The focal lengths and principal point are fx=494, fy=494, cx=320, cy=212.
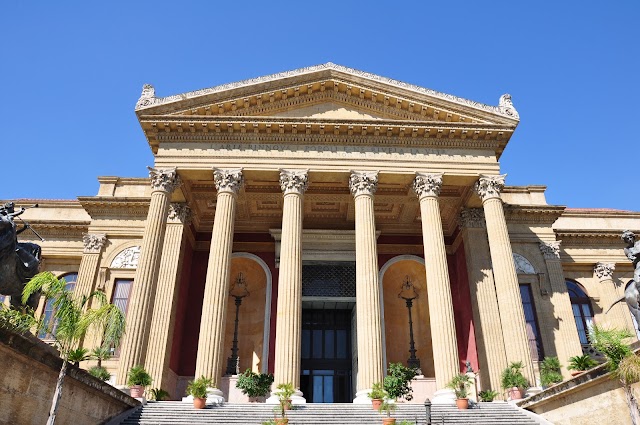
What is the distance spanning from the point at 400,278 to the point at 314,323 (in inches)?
212

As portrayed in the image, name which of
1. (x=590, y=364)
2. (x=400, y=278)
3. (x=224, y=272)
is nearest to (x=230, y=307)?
(x=224, y=272)

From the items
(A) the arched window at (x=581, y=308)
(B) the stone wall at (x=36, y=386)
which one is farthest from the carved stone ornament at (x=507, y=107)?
(B) the stone wall at (x=36, y=386)

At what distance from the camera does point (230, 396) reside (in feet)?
72.8

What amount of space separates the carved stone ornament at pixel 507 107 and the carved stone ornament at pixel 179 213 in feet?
51.0

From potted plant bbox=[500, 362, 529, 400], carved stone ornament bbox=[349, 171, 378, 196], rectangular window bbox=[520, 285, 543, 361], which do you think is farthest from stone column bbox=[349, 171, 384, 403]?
rectangular window bbox=[520, 285, 543, 361]

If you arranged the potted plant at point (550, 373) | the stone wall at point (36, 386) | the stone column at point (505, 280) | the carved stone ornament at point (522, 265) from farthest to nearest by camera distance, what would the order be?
the carved stone ornament at point (522, 265), the stone column at point (505, 280), the potted plant at point (550, 373), the stone wall at point (36, 386)

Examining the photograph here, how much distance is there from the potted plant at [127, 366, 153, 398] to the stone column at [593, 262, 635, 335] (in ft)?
75.8

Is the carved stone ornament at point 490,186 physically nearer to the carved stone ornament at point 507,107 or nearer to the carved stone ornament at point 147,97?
the carved stone ornament at point 507,107

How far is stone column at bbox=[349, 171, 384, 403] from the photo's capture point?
17578 millimetres

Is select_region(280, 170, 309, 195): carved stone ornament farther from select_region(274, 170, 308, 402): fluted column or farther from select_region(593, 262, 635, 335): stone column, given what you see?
select_region(593, 262, 635, 335): stone column

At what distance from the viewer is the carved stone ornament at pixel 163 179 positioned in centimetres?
2091

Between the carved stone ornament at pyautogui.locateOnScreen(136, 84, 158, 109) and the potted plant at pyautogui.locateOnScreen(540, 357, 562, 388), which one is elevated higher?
the carved stone ornament at pyautogui.locateOnScreen(136, 84, 158, 109)

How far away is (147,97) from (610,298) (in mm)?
26242

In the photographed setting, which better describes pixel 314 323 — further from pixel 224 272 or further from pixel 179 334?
pixel 224 272
